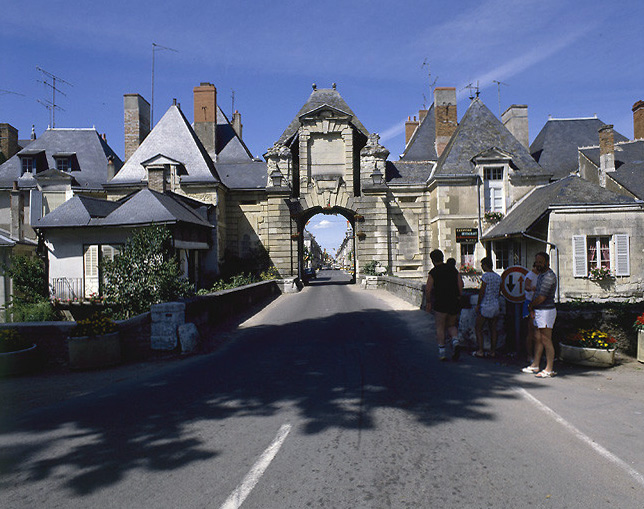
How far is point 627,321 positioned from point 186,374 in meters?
7.04

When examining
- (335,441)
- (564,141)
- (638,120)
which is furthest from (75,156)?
(638,120)

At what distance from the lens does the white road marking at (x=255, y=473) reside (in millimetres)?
2953

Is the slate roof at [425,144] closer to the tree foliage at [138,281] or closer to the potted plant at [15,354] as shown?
the tree foliage at [138,281]

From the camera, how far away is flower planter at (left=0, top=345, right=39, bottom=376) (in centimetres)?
686

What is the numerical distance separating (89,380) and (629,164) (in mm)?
24049

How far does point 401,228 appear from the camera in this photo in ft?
84.8

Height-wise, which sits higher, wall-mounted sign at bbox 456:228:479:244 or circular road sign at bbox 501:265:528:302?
wall-mounted sign at bbox 456:228:479:244

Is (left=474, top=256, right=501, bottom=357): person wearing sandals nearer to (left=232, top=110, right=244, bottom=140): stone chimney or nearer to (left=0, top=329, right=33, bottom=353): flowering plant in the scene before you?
(left=0, top=329, right=33, bottom=353): flowering plant

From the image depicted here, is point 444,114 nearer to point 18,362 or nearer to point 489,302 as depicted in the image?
point 489,302

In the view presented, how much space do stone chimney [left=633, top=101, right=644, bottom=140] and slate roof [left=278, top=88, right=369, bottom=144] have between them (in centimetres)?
1531

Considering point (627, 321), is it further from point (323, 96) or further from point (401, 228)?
point (323, 96)

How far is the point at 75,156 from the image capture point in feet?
90.8

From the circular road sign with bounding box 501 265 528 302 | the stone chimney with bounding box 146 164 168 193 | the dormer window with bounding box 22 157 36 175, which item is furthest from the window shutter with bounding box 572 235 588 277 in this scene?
the dormer window with bounding box 22 157 36 175

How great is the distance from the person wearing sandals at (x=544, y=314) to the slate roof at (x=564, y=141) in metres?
23.7
